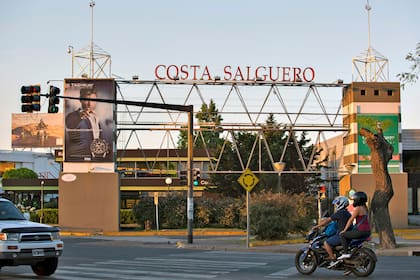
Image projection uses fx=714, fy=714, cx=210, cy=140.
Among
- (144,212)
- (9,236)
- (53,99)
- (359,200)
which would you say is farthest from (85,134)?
(359,200)

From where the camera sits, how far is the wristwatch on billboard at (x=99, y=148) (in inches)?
1716

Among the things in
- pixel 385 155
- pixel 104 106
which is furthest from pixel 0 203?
pixel 104 106

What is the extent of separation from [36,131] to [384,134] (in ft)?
234

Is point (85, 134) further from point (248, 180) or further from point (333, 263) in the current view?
point (333, 263)

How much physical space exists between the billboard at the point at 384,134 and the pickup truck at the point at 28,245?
30.1 metres

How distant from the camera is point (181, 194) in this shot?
1924 inches

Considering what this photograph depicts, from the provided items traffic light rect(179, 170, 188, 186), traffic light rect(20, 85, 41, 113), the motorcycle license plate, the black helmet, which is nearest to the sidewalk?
the black helmet

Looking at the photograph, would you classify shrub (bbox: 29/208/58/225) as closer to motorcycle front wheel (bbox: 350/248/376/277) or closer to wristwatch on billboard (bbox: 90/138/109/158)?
wristwatch on billboard (bbox: 90/138/109/158)

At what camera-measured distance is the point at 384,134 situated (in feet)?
145

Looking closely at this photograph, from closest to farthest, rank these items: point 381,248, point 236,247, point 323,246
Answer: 1. point 323,246
2. point 381,248
3. point 236,247

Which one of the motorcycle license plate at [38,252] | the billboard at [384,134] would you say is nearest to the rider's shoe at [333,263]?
the motorcycle license plate at [38,252]

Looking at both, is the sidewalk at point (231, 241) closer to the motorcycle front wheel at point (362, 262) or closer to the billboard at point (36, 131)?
the motorcycle front wheel at point (362, 262)

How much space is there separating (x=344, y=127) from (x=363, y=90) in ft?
8.61

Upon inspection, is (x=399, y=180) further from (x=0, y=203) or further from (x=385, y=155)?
(x=0, y=203)
